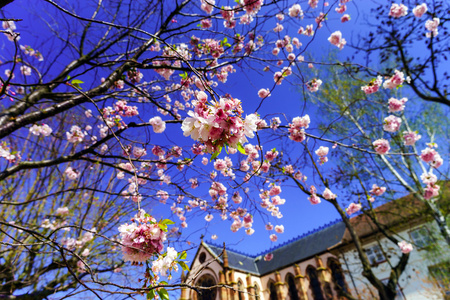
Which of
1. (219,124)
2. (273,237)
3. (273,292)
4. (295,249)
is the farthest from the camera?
(295,249)

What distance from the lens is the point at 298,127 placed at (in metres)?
2.78

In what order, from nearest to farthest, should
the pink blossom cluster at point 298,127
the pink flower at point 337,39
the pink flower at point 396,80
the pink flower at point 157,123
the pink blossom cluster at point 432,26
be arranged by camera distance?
the pink flower at point 157,123 → the pink blossom cluster at point 298,127 → the pink flower at point 396,80 → the pink flower at point 337,39 → the pink blossom cluster at point 432,26

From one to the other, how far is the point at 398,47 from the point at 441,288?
28.7 feet

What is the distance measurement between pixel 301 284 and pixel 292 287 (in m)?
1.28

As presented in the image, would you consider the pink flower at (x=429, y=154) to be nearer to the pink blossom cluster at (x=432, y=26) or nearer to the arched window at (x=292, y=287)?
the pink blossom cluster at (x=432, y=26)

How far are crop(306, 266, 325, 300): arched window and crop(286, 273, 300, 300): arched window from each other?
3.78 ft

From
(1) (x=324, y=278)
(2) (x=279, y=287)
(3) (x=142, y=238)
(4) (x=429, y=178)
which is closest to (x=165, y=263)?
(3) (x=142, y=238)

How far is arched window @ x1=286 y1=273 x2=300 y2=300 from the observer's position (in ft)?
53.0

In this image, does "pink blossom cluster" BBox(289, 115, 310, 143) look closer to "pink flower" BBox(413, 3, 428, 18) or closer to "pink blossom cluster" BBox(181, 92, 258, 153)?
"pink blossom cluster" BBox(181, 92, 258, 153)

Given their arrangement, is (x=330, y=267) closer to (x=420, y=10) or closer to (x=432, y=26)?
(x=432, y=26)

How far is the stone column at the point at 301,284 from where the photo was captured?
598 inches

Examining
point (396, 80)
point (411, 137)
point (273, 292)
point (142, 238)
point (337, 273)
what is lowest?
point (142, 238)

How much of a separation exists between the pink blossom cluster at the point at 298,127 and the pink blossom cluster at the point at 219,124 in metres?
1.78

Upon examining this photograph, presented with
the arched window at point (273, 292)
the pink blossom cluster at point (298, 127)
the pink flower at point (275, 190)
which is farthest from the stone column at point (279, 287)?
the pink blossom cluster at point (298, 127)
